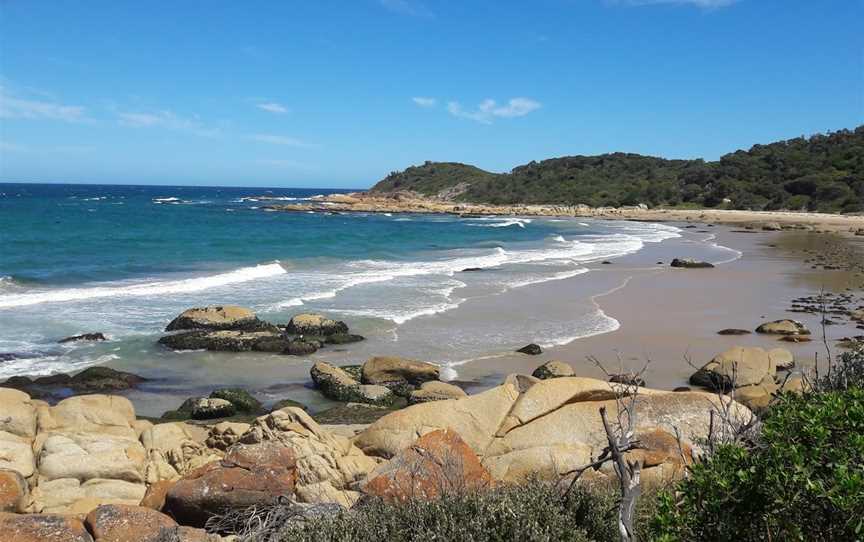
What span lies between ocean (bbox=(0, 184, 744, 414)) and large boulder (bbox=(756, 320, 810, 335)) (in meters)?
4.08

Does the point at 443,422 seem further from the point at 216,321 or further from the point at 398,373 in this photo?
the point at 216,321

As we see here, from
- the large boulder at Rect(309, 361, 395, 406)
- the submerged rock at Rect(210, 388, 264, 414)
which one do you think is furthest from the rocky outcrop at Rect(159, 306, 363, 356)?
the submerged rock at Rect(210, 388, 264, 414)

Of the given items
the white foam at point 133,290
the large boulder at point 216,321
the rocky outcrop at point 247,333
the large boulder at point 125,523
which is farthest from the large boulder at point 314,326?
the large boulder at point 125,523

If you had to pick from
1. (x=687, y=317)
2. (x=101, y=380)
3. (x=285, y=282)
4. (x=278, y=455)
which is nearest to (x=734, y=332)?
(x=687, y=317)

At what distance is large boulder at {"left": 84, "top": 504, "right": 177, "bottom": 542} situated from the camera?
6059 mm

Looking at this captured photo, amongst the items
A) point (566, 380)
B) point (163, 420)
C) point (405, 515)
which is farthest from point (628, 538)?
point (163, 420)

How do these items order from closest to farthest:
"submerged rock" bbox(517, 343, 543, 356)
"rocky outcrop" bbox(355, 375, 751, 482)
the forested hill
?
"rocky outcrop" bbox(355, 375, 751, 482) → "submerged rock" bbox(517, 343, 543, 356) → the forested hill

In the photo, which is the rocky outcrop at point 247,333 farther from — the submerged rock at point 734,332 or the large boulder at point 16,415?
the submerged rock at point 734,332

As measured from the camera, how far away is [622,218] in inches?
3103

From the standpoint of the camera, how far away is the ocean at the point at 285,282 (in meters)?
18.1

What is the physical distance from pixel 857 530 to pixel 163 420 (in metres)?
11.5

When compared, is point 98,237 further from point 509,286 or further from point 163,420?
point 163,420

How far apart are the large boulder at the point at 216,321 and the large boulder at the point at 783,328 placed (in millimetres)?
13405

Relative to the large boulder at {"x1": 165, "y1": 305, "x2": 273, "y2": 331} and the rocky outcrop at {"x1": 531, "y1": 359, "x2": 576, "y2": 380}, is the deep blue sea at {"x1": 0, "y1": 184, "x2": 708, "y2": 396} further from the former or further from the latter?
the rocky outcrop at {"x1": 531, "y1": 359, "x2": 576, "y2": 380}
